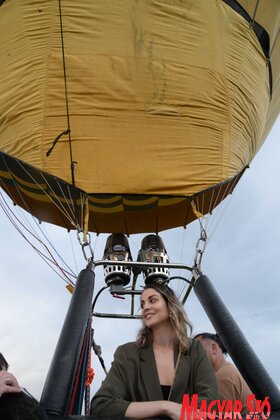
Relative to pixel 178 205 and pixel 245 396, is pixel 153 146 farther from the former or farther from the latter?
pixel 245 396

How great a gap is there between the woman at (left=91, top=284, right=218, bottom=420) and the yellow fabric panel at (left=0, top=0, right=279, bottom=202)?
1611 millimetres

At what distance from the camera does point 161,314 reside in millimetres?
1365

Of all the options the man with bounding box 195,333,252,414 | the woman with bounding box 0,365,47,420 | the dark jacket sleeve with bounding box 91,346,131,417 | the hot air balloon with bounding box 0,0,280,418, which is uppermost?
the hot air balloon with bounding box 0,0,280,418

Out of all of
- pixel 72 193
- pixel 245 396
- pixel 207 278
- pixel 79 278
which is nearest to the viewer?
pixel 245 396

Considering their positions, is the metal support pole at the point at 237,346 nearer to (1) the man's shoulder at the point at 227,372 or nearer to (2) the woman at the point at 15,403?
(1) the man's shoulder at the point at 227,372

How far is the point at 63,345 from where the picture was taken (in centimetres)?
150

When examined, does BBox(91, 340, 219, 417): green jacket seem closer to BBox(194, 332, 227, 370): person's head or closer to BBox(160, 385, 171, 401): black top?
BBox(160, 385, 171, 401): black top

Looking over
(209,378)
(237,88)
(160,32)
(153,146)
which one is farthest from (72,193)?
(209,378)

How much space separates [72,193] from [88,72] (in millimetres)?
772

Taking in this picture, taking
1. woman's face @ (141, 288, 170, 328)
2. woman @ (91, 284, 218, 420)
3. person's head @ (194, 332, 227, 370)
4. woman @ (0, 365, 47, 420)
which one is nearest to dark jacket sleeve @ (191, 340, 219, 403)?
woman @ (91, 284, 218, 420)

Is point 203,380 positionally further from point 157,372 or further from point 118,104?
point 118,104

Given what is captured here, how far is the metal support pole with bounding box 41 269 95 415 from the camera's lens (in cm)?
120

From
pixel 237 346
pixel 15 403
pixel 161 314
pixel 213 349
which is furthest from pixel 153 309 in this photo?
pixel 213 349

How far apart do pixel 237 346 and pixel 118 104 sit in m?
1.81
